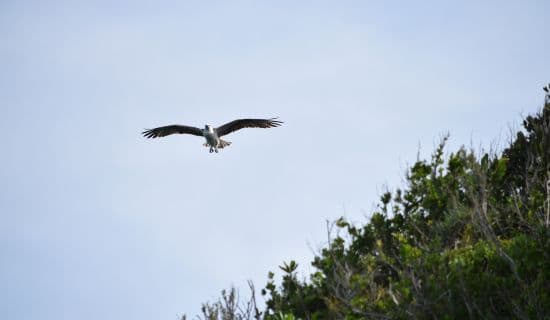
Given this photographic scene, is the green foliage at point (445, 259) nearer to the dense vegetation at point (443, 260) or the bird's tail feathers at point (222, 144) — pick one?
the dense vegetation at point (443, 260)

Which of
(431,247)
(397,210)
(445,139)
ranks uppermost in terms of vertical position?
(445,139)

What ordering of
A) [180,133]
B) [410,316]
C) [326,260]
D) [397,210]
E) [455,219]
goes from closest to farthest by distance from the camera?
1. [410,316]
2. [455,219]
3. [326,260]
4. [397,210]
5. [180,133]

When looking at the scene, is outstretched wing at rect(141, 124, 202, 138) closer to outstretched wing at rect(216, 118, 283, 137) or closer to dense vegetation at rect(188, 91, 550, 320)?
outstretched wing at rect(216, 118, 283, 137)

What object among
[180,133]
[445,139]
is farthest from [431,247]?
[180,133]

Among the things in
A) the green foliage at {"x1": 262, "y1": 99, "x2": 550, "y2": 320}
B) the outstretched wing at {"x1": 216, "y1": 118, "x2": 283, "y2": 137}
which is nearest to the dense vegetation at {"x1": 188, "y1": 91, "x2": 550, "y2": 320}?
the green foliage at {"x1": 262, "y1": 99, "x2": 550, "y2": 320}

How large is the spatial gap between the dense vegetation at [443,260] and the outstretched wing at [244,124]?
6.73m

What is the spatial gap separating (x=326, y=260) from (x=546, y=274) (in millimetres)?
3578

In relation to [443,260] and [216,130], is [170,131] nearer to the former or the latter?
[216,130]

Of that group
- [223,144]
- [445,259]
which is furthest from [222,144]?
[445,259]

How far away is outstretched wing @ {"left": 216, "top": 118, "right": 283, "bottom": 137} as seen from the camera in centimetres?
2131

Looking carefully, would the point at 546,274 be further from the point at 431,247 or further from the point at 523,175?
the point at 523,175

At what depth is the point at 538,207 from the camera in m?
13.3

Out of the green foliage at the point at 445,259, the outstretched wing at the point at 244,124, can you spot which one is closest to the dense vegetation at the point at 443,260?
the green foliage at the point at 445,259

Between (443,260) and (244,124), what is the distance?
35.0ft
